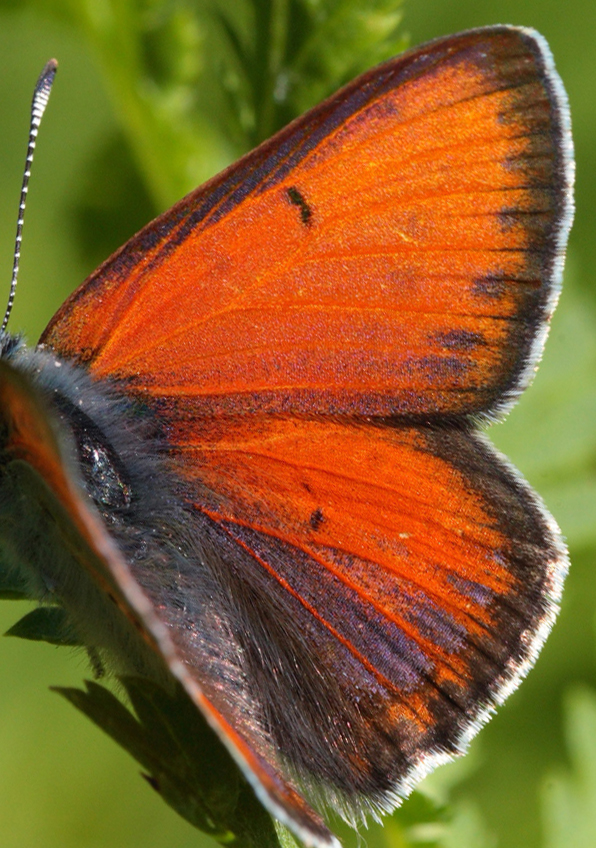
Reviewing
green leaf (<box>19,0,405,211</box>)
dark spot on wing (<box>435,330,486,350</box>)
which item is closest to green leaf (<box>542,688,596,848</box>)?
dark spot on wing (<box>435,330,486,350</box>)

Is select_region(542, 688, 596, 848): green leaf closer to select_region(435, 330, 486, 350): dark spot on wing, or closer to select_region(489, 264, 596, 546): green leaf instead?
select_region(489, 264, 596, 546): green leaf

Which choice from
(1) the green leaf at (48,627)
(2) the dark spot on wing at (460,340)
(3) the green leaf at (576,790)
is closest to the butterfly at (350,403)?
(2) the dark spot on wing at (460,340)

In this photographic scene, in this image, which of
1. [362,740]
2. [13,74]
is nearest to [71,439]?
[362,740]

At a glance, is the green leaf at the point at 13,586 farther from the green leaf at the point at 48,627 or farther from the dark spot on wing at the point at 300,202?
the dark spot on wing at the point at 300,202

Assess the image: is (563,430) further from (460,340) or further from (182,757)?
(182,757)

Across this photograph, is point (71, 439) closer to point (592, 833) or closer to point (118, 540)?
point (118, 540)
